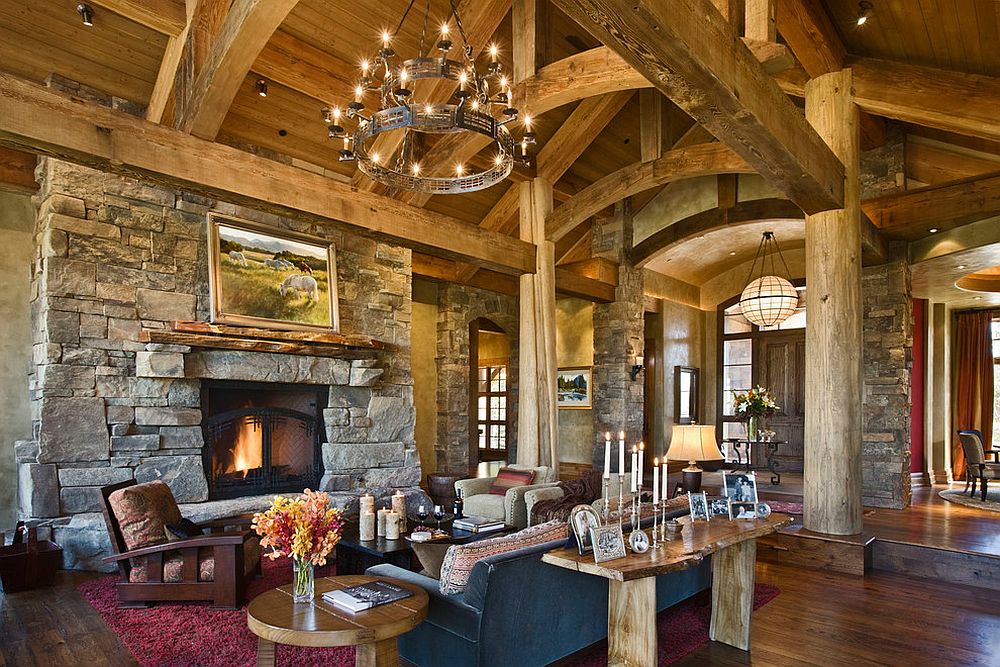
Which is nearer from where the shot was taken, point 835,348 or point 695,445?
point 695,445

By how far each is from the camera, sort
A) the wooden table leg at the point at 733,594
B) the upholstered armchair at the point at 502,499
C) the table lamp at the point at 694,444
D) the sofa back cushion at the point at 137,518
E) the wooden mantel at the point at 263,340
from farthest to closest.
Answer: the upholstered armchair at the point at 502,499 → the wooden mantel at the point at 263,340 → the table lamp at the point at 694,444 → the sofa back cushion at the point at 137,518 → the wooden table leg at the point at 733,594

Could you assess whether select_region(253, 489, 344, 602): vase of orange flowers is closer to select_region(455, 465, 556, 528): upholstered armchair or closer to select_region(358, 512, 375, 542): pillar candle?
select_region(358, 512, 375, 542): pillar candle

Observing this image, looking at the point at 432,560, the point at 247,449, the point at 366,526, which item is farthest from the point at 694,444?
the point at 247,449

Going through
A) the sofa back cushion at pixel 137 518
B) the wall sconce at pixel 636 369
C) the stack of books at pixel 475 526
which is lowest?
the stack of books at pixel 475 526

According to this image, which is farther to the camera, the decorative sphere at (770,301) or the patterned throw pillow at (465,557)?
the decorative sphere at (770,301)

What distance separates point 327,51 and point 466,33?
1.33m

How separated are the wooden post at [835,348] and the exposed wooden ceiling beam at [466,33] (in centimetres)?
310

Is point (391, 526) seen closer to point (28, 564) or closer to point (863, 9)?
point (28, 564)

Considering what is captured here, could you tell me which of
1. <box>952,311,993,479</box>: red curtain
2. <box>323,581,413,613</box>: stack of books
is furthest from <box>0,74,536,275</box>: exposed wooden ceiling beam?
<box>952,311,993,479</box>: red curtain

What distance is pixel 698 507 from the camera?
3.83 meters

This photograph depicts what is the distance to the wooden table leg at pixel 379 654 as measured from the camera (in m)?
2.53

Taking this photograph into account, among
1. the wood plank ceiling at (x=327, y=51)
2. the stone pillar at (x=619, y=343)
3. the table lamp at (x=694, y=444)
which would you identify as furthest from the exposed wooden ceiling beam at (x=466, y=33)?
the stone pillar at (x=619, y=343)

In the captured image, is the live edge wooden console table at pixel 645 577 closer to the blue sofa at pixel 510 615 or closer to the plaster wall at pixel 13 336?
the blue sofa at pixel 510 615

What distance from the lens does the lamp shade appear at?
473 centimetres
